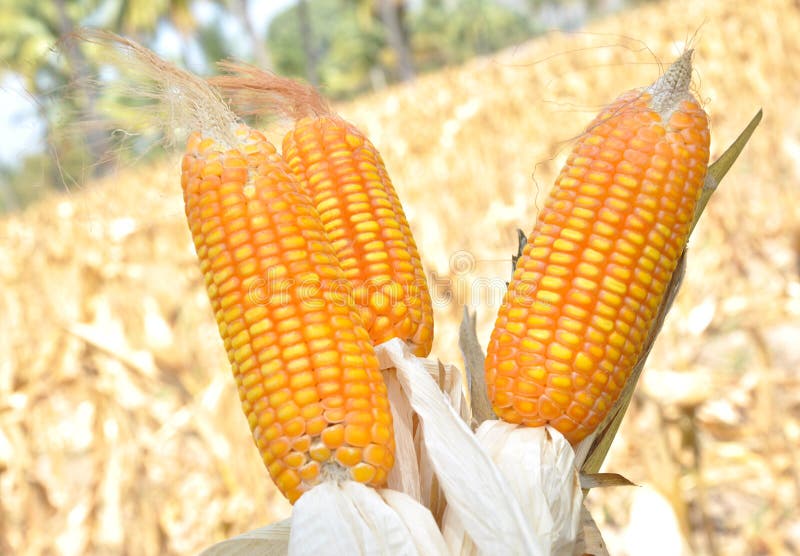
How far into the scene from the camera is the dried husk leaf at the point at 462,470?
0.83 m

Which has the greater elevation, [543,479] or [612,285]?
[612,285]

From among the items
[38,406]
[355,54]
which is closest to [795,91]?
[38,406]

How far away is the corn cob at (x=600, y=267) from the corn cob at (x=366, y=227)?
0.13 m

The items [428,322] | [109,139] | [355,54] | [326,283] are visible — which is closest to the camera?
[326,283]

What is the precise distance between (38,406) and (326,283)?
2807mm

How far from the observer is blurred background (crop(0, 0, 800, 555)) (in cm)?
177

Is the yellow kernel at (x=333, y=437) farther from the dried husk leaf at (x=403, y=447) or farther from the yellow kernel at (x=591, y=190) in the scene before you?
the yellow kernel at (x=591, y=190)

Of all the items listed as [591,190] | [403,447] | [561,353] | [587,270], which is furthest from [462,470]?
[591,190]

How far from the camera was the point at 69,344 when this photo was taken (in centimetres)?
329

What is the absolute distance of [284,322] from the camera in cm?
90

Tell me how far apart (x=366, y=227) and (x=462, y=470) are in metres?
0.37

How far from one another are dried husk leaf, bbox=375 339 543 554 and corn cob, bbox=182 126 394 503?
5 centimetres

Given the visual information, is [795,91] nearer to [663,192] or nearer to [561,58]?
[561,58]

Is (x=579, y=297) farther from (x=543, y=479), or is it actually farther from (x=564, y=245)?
(x=543, y=479)
